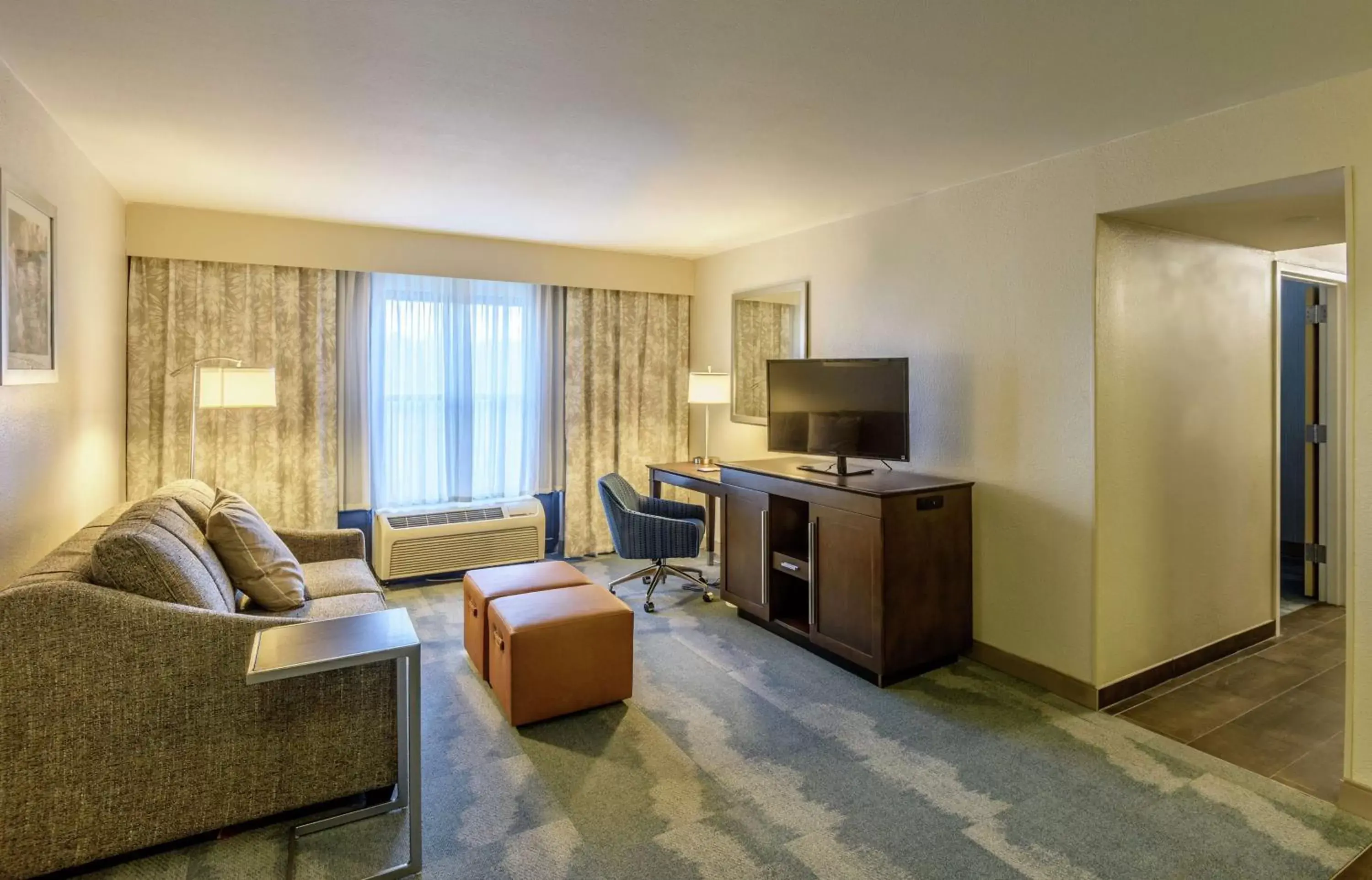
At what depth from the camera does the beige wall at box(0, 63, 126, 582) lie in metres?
2.46

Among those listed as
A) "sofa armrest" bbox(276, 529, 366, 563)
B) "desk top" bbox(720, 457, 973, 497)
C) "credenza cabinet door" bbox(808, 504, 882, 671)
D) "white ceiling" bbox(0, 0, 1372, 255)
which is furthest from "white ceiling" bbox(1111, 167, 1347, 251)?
"sofa armrest" bbox(276, 529, 366, 563)

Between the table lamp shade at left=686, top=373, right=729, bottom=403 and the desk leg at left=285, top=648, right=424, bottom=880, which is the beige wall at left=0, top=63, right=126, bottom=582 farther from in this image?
the table lamp shade at left=686, top=373, right=729, bottom=403

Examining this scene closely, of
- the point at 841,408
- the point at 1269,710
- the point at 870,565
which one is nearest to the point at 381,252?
the point at 841,408

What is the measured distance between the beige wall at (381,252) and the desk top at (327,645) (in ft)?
10.8

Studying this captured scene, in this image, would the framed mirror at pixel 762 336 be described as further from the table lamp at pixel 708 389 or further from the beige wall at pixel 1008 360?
the beige wall at pixel 1008 360

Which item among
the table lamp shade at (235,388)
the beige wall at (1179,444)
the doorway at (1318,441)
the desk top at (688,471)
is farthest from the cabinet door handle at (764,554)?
the doorway at (1318,441)

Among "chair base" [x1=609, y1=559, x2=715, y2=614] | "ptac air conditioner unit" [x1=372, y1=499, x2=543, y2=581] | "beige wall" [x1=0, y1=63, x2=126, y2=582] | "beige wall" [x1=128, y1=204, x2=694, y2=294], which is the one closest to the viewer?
"beige wall" [x1=0, y1=63, x2=126, y2=582]

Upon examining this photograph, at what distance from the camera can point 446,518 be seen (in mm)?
5066

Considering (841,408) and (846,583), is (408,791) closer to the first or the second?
(846,583)

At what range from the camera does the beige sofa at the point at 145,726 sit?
188 cm

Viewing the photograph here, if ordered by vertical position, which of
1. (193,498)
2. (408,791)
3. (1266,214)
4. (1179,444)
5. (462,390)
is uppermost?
(1266,214)

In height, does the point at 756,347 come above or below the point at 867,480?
above

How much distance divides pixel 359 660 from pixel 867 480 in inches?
99.9

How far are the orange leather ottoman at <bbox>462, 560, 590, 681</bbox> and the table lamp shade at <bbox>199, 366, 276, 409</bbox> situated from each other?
1.53 meters
